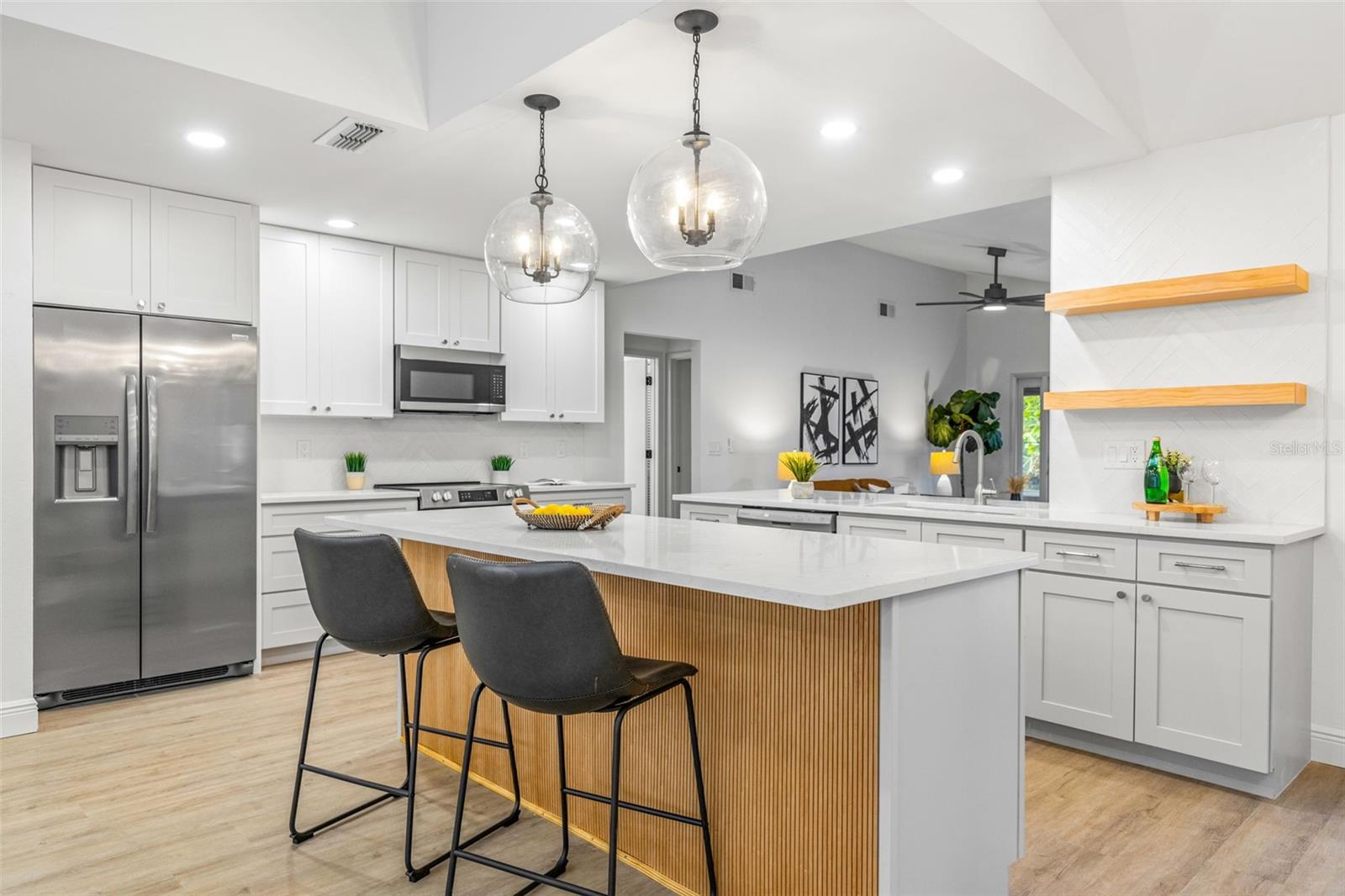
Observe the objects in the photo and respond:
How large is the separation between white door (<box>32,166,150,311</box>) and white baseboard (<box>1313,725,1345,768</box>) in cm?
533

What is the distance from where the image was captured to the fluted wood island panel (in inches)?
70.8

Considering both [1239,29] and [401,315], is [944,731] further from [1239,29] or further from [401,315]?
[401,315]

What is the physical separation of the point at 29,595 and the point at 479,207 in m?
2.70

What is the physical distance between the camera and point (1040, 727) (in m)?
3.36

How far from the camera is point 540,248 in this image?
258 centimetres

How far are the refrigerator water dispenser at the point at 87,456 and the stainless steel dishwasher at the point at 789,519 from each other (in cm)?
296

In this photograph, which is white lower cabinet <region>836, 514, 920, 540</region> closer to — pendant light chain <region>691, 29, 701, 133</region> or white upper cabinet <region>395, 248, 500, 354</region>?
pendant light chain <region>691, 29, 701, 133</region>

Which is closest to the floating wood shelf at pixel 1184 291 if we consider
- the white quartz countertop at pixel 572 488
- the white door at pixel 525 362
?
the white quartz countertop at pixel 572 488

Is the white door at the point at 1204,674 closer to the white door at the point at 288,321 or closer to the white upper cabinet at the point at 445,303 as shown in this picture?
the white upper cabinet at the point at 445,303

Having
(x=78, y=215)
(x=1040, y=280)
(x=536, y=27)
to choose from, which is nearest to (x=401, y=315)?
(x=78, y=215)

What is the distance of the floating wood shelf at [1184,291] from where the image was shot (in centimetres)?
309

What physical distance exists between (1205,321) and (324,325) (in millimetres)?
4444

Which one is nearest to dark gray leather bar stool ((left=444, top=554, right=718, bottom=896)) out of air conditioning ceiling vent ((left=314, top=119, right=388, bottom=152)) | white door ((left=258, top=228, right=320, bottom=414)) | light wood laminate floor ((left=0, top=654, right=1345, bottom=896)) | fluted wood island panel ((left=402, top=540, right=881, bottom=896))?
fluted wood island panel ((left=402, top=540, right=881, bottom=896))

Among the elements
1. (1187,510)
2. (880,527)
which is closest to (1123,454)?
(1187,510)
